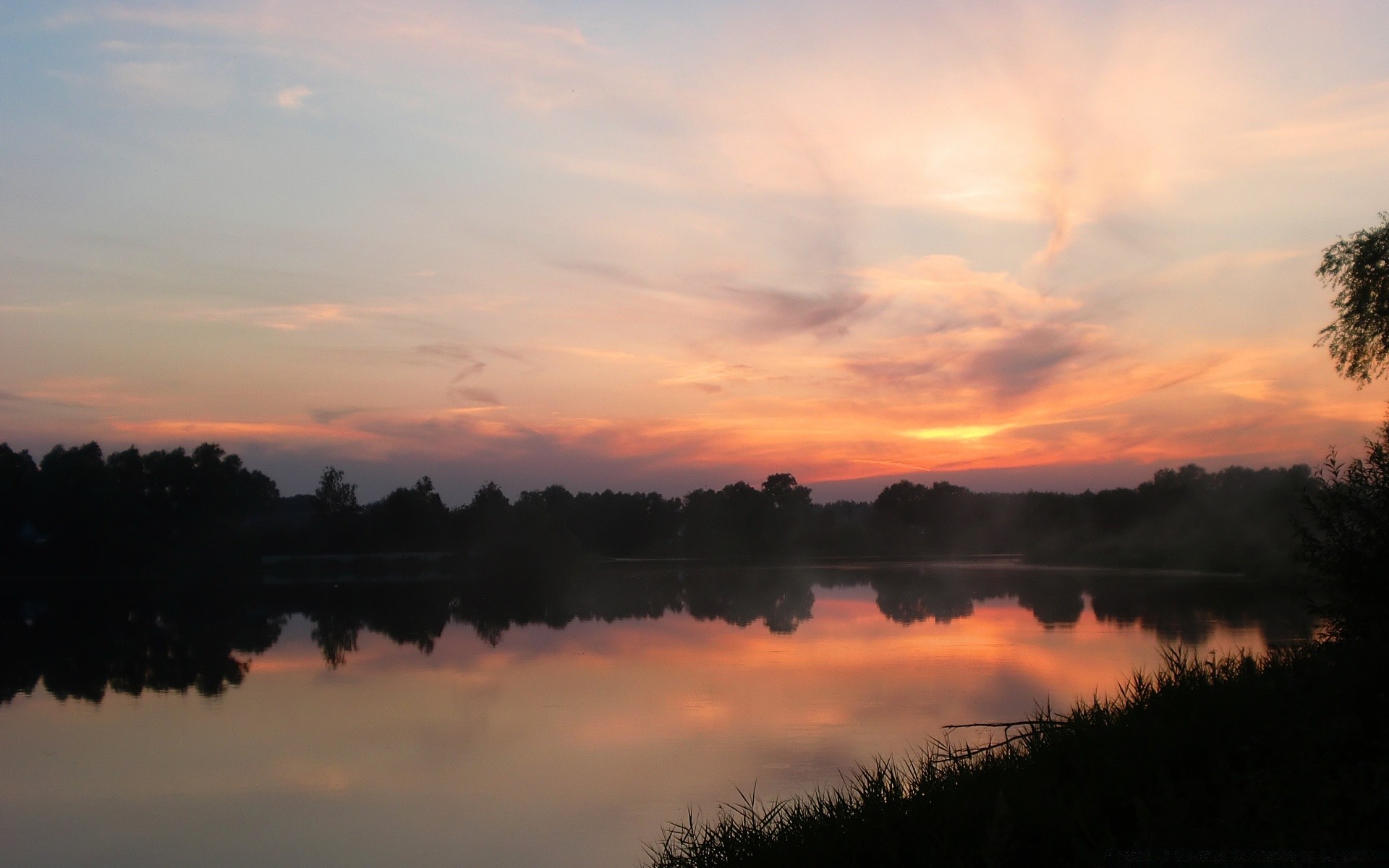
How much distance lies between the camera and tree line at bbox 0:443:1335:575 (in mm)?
61594

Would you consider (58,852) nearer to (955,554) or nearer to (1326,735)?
(1326,735)

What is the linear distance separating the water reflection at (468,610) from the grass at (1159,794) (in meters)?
7.95

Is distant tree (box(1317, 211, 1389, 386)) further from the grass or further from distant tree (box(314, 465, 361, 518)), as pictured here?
distant tree (box(314, 465, 361, 518))

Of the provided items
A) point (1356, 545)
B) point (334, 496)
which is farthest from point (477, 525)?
point (1356, 545)

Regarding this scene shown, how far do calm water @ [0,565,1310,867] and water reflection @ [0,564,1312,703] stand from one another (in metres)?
0.24

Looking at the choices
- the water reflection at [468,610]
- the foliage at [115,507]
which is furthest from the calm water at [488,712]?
the foliage at [115,507]

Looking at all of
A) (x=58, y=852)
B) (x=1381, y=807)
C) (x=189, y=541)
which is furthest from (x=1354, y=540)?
(x=189, y=541)

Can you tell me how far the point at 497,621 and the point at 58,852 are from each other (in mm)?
22382

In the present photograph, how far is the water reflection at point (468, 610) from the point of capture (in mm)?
22906

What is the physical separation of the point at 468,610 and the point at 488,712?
69.2 feet

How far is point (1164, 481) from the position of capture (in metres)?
76.6

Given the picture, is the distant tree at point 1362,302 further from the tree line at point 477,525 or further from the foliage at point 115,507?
the foliage at point 115,507

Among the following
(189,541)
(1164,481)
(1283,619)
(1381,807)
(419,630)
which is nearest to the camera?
(1381,807)

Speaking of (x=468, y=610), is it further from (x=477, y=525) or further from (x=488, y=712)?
(x=477, y=525)
